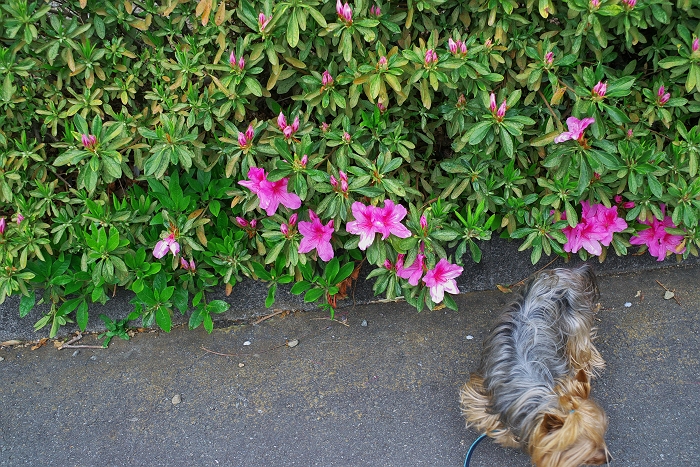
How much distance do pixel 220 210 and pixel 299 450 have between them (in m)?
1.23

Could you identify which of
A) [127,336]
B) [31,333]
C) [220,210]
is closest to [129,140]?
[220,210]

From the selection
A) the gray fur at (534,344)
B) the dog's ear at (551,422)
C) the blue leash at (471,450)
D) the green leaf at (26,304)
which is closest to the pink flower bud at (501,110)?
the gray fur at (534,344)

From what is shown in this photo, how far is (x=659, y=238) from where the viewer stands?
3189mm

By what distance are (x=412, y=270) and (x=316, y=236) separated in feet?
1.57

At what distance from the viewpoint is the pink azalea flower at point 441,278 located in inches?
112

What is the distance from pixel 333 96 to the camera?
271cm

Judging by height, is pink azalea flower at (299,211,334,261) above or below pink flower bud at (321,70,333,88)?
below

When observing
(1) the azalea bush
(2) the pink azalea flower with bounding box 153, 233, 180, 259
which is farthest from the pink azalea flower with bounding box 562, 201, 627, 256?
(2) the pink azalea flower with bounding box 153, 233, 180, 259

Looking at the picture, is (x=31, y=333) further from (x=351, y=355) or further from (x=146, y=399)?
(x=351, y=355)

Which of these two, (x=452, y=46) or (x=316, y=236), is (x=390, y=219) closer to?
(x=316, y=236)

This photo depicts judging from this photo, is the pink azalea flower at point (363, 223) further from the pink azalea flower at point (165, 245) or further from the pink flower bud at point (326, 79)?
the pink azalea flower at point (165, 245)

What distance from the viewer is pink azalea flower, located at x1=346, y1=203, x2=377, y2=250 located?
8.59ft

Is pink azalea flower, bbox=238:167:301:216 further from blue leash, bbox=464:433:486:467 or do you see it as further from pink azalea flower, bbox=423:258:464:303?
blue leash, bbox=464:433:486:467

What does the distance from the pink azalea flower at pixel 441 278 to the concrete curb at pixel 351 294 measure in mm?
663
